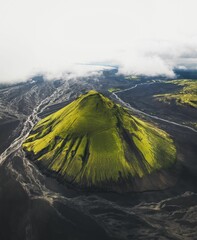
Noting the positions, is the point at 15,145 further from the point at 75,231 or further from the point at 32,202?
the point at 75,231

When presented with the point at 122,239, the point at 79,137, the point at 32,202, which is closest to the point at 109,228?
the point at 122,239

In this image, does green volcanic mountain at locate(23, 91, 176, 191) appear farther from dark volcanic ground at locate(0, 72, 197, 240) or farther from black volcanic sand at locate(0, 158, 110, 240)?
black volcanic sand at locate(0, 158, 110, 240)

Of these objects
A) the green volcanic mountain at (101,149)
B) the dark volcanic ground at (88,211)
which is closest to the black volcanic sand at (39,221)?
the dark volcanic ground at (88,211)

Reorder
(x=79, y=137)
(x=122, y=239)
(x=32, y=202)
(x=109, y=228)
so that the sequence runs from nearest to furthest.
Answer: (x=122, y=239)
(x=109, y=228)
(x=32, y=202)
(x=79, y=137)

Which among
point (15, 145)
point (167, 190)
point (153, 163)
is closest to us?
point (167, 190)

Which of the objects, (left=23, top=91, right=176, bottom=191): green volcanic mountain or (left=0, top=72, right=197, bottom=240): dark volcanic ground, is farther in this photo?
(left=23, top=91, right=176, bottom=191): green volcanic mountain

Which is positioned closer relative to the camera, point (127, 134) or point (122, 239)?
point (122, 239)

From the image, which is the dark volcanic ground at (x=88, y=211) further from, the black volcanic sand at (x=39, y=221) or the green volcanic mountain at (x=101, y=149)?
the green volcanic mountain at (x=101, y=149)

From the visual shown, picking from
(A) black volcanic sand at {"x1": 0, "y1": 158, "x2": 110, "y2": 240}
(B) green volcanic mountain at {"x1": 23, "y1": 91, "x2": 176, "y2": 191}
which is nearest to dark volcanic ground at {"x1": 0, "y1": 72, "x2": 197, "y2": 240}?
(A) black volcanic sand at {"x1": 0, "y1": 158, "x2": 110, "y2": 240}
